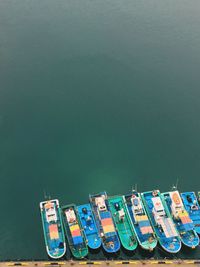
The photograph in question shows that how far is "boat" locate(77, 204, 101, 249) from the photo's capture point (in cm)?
8200

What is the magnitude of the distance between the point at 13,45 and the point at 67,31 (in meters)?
35.6

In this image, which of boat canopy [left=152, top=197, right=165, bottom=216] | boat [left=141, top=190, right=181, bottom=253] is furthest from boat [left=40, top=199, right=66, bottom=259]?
boat canopy [left=152, top=197, right=165, bottom=216]

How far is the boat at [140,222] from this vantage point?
8081cm

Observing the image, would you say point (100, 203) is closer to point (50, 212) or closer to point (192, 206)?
point (50, 212)

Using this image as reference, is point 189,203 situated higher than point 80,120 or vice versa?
point 80,120

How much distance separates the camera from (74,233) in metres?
82.6

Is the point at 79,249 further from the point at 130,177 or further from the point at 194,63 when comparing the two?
the point at 194,63

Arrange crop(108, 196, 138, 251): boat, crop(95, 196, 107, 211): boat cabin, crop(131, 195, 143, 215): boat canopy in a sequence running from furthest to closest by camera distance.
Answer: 1. crop(95, 196, 107, 211): boat cabin
2. crop(131, 195, 143, 215): boat canopy
3. crop(108, 196, 138, 251): boat

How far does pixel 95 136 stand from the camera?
122000mm

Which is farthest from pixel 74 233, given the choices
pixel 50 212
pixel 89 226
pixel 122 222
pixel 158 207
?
pixel 158 207

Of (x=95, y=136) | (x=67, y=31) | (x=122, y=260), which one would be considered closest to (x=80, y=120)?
(x=95, y=136)

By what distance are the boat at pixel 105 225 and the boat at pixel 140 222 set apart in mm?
6557

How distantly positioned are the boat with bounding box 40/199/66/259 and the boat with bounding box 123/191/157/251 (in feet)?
69.3

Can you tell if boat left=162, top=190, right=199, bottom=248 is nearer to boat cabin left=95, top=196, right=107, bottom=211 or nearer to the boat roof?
the boat roof
